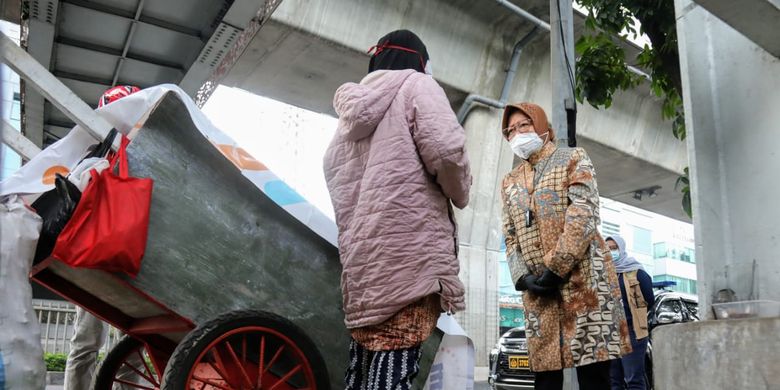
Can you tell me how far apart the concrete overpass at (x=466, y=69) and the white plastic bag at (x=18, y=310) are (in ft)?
22.9

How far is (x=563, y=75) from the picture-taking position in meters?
5.58

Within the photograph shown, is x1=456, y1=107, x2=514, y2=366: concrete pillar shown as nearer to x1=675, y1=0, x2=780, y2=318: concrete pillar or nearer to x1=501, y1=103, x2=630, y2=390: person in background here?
x1=501, y1=103, x2=630, y2=390: person in background

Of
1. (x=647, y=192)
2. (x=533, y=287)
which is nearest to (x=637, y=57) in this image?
(x=533, y=287)

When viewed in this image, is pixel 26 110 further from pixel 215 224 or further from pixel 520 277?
pixel 520 277

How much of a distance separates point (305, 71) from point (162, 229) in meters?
8.09

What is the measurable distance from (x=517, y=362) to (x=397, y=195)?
6440mm

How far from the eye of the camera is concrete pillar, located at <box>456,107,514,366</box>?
11078 millimetres

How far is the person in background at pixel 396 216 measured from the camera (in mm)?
2152

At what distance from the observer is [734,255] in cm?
A: 221

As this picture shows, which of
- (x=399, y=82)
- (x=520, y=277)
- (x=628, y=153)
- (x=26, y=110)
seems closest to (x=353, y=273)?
(x=399, y=82)

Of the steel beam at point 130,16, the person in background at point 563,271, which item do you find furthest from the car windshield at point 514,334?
the person in background at point 563,271

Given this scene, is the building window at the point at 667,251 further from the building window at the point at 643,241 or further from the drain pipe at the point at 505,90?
the drain pipe at the point at 505,90

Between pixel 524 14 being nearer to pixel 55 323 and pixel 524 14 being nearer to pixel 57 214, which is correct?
pixel 55 323

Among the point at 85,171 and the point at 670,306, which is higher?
the point at 670,306
